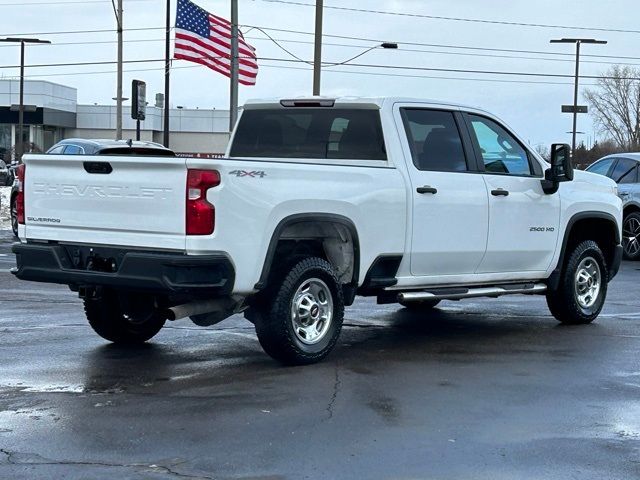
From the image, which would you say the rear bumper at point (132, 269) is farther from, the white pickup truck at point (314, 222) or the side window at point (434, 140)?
the side window at point (434, 140)

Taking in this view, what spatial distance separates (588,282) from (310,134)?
132 inches

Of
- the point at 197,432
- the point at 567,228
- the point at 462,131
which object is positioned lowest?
the point at 197,432

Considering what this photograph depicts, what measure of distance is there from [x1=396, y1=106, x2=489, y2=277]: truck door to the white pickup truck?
0.04ft

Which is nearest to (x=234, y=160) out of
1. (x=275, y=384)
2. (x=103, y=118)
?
(x=275, y=384)

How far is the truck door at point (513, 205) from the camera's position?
9.38 metres

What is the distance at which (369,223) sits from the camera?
26.8 feet

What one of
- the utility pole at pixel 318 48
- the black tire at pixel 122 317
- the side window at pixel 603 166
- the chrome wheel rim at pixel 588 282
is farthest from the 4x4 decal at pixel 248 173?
the utility pole at pixel 318 48

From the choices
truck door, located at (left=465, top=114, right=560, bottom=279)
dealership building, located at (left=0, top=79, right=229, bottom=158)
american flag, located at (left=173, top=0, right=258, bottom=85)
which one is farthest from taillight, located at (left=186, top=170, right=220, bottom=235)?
dealership building, located at (left=0, top=79, right=229, bottom=158)

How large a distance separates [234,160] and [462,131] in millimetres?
2792

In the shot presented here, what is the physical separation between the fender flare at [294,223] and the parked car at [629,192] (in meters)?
11.3

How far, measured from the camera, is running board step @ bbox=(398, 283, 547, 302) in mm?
8750

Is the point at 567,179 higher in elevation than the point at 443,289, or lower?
higher

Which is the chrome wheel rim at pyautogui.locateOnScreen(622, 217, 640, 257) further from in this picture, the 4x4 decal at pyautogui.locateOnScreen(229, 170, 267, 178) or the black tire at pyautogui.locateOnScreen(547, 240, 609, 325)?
the 4x4 decal at pyautogui.locateOnScreen(229, 170, 267, 178)

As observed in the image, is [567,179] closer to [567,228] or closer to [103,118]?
[567,228]
